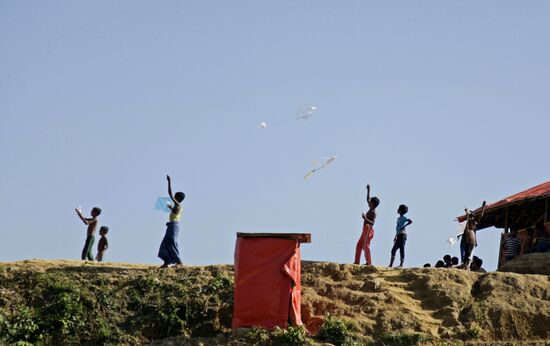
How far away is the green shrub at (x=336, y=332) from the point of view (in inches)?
597

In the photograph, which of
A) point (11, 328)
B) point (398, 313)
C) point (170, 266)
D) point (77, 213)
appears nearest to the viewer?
point (11, 328)

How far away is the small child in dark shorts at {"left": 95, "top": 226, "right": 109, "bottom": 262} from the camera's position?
1911cm

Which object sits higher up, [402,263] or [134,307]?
[402,263]

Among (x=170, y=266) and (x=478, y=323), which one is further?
(x=170, y=266)

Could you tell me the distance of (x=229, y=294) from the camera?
1608 cm

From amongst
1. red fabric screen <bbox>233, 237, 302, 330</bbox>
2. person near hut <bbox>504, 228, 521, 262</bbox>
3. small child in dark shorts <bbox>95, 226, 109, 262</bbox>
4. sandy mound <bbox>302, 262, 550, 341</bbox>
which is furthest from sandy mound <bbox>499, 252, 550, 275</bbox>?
small child in dark shorts <bbox>95, 226, 109, 262</bbox>

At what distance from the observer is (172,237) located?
1706 cm

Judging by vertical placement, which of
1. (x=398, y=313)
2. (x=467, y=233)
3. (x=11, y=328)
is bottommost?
(x=11, y=328)

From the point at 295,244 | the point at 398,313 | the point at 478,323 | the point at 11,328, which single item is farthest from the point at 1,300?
the point at 478,323

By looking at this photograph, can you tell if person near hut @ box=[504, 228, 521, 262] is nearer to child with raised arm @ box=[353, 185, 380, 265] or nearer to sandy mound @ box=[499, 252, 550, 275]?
sandy mound @ box=[499, 252, 550, 275]

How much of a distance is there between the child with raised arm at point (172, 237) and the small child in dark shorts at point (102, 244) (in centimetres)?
219

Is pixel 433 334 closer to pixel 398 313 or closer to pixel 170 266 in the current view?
pixel 398 313

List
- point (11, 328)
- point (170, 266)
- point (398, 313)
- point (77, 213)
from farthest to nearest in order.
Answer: point (77, 213), point (170, 266), point (398, 313), point (11, 328)

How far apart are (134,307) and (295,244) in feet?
8.73
